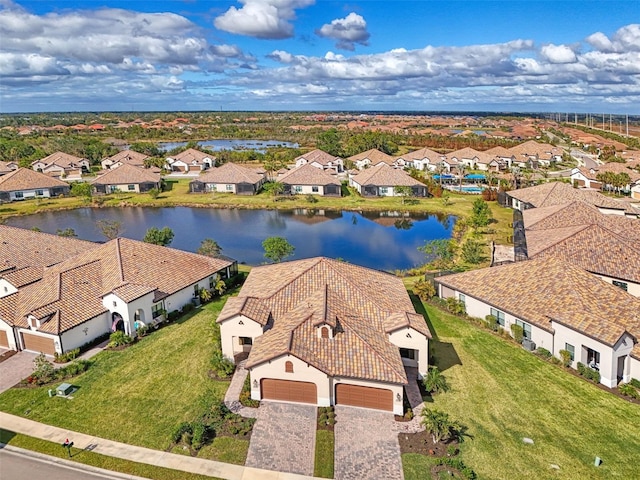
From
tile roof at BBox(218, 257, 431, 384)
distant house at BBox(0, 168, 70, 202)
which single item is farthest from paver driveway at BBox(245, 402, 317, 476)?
distant house at BBox(0, 168, 70, 202)

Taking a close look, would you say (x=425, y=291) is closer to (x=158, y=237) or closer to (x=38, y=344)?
(x=38, y=344)

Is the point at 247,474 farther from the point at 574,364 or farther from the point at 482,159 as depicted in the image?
the point at 482,159

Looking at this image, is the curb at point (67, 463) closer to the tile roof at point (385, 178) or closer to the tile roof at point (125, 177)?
the tile roof at point (385, 178)

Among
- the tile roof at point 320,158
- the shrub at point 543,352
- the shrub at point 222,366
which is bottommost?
the shrub at point 543,352

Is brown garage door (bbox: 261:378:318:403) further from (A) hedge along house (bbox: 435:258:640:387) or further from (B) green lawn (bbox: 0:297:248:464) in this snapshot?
(A) hedge along house (bbox: 435:258:640:387)

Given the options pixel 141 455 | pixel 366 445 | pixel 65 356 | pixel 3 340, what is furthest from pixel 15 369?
pixel 366 445

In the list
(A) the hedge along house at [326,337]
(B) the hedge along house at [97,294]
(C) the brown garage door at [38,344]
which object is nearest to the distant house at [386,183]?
(B) the hedge along house at [97,294]
